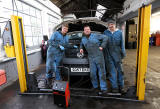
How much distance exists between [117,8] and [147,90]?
791 centimetres

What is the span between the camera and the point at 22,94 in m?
2.91

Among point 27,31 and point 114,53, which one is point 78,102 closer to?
point 114,53

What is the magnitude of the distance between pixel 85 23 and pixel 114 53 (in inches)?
49.4

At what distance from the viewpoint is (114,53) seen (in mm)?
2668

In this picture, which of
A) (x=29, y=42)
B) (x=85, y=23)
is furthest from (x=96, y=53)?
(x=29, y=42)

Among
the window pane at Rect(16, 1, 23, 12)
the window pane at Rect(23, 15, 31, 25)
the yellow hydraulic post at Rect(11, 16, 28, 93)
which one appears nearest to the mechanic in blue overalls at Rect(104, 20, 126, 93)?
the yellow hydraulic post at Rect(11, 16, 28, 93)

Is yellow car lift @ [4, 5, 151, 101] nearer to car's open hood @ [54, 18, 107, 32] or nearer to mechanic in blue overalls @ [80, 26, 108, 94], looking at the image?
mechanic in blue overalls @ [80, 26, 108, 94]

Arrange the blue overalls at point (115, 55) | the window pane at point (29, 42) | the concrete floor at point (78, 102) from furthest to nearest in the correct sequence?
the window pane at point (29, 42), the blue overalls at point (115, 55), the concrete floor at point (78, 102)

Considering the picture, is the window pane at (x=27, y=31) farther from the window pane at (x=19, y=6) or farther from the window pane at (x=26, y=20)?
the window pane at (x=19, y=6)

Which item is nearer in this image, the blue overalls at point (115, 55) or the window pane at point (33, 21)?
the blue overalls at point (115, 55)

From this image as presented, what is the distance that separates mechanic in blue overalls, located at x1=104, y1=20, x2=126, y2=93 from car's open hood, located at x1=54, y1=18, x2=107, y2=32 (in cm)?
53

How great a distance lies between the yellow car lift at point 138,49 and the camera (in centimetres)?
218

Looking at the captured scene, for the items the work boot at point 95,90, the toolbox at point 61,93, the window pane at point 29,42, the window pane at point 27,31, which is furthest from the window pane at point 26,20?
the work boot at point 95,90

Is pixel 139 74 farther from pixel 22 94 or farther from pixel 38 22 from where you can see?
pixel 38 22
